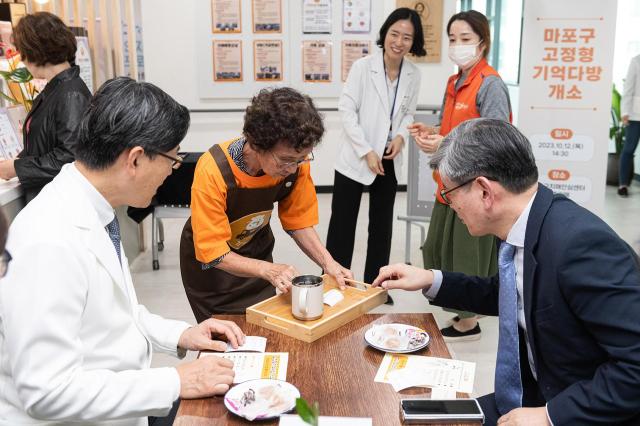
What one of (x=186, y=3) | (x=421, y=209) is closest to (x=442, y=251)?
(x=421, y=209)

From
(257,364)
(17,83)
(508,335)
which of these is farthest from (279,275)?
(17,83)

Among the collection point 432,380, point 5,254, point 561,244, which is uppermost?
point 5,254

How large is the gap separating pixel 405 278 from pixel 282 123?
0.59 meters

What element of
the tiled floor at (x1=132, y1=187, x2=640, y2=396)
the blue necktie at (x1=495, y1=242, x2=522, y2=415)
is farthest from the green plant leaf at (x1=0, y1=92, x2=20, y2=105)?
the blue necktie at (x1=495, y1=242, x2=522, y2=415)

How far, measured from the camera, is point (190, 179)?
445 cm

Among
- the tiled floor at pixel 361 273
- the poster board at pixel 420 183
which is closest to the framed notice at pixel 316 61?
the tiled floor at pixel 361 273

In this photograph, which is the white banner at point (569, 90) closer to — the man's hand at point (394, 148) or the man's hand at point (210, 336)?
the man's hand at point (394, 148)

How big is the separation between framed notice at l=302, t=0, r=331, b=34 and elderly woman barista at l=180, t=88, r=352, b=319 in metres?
4.39

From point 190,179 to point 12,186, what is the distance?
1609 millimetres

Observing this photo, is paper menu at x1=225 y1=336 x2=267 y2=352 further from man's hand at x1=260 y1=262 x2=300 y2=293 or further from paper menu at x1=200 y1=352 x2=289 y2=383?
man's hand at x1=260 y1=262 x2=300 y2=293

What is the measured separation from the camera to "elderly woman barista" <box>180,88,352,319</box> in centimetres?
195

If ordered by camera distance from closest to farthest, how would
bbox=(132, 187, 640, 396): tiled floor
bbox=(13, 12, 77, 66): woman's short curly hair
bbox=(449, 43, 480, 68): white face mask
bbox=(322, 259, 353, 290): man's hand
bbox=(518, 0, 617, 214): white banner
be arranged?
bbox=(322, 259, 353, 290): man's hand
bbox=(13, 12, 77, 66): woman's short curly hair
bbox=(449, 43, 480, 68): white face mask
bbox=(132, 187, 640, 396): tiled floor
bbox=(518, 0, 617, 214): white banner

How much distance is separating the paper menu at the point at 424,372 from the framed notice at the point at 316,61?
518 centimetres

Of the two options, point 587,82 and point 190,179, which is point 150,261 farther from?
point 587,82
